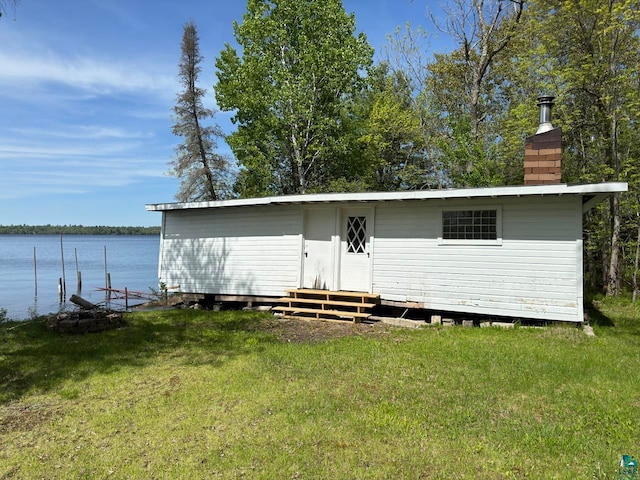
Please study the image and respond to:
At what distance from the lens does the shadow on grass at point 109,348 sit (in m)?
5.77

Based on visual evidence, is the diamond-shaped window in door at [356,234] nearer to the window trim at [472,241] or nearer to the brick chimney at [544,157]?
the window trim at [472,241]

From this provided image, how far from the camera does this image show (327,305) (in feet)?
33.8

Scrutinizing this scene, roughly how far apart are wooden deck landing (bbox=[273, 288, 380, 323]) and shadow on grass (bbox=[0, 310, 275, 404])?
3.26 ft

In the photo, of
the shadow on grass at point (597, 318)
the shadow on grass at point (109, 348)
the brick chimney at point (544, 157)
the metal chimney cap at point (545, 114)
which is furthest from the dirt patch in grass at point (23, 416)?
the shadow on grass at point (597, 318)

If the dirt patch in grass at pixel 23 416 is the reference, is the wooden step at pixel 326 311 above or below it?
above

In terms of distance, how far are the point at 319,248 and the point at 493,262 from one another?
4110mm

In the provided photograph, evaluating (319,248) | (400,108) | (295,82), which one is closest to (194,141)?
(295,82)

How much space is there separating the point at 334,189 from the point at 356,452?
→ 1923 cm

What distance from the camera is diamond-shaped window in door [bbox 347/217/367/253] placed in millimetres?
10469

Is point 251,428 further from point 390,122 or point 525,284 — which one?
point 390,122

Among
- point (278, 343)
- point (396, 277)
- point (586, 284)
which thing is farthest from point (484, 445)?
point (586, 284)

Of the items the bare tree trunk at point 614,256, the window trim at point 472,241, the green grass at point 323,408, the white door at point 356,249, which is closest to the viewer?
the green grass at point 323,408

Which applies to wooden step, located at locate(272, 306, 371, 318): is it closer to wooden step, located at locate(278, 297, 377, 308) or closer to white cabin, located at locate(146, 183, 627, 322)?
Result: wooden step, located at locate(278, 297, 377, 308)

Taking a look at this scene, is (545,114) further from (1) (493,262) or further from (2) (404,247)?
(2) (404,247)
